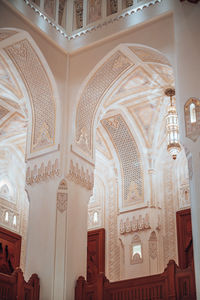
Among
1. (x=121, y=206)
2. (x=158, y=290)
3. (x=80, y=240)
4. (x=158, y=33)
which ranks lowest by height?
(x=158, y=290)

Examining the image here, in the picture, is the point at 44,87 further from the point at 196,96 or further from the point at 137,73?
the point at 196,96

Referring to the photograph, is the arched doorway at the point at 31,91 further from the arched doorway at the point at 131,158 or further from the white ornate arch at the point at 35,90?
the arched doorway at the point at 131,158

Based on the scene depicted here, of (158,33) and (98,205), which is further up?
(158,33)

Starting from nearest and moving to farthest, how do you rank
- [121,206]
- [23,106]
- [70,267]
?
[70,267] < [23,106] < [121,206]

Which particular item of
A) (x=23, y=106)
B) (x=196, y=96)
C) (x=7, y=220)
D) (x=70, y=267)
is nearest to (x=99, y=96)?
(x=23, y=106)

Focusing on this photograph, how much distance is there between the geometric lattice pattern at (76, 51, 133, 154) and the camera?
9.12 meters

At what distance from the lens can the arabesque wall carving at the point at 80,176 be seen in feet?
28.6

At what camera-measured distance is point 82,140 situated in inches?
361

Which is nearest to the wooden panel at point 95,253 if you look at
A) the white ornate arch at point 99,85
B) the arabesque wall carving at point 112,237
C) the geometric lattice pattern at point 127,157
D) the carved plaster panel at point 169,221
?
the arabesque wall carving at point 112,237

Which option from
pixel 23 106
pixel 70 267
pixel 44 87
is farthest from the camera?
pixel 23 106

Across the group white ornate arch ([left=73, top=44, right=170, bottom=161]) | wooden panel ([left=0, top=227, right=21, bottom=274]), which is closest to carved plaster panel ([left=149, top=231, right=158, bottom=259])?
white ornate arch ([left=73, top=44, right=170, bottom=161])

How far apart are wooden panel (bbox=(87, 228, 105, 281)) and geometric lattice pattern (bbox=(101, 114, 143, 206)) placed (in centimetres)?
117

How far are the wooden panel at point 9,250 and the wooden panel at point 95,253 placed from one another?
1.65m

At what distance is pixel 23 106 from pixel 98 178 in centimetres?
288
